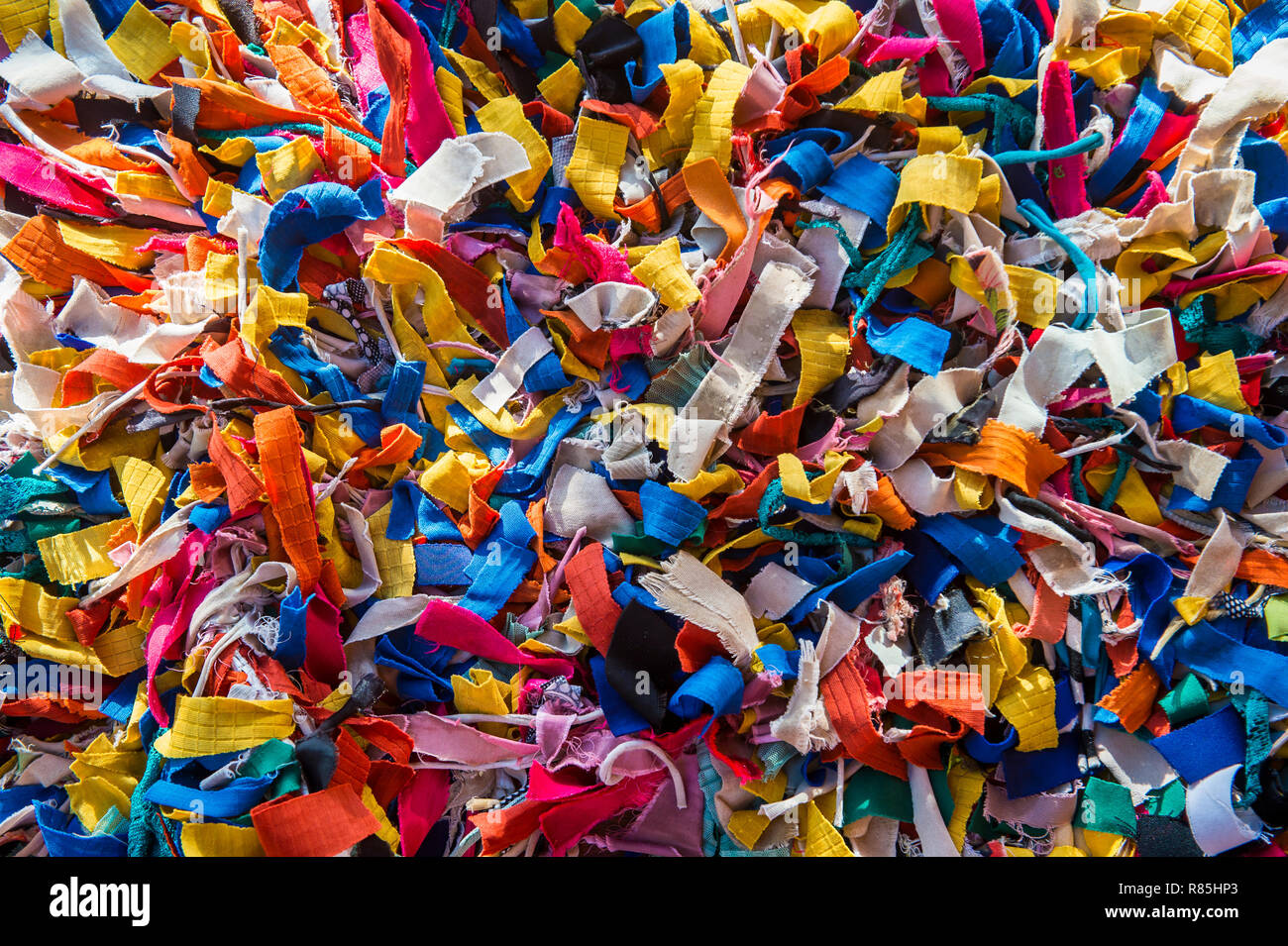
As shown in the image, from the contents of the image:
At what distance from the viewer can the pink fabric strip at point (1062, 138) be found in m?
0.91

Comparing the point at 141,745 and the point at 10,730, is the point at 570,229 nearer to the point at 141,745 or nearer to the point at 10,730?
the point at 141,745

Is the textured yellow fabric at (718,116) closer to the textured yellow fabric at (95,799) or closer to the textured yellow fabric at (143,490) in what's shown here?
the textured yellow fabric at (143,490)

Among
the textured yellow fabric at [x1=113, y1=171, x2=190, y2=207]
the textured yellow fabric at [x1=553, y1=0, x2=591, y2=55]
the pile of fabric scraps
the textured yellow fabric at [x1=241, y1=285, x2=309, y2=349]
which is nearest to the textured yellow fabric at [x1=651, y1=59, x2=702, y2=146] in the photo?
the pile of fabric scraps

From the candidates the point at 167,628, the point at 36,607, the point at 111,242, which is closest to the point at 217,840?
the point at 167,628

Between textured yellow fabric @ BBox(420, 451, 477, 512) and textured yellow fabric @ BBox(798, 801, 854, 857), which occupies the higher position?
textured yellow fabric @ BBox(420, 451, 477, 512)

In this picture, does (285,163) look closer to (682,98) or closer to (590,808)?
(682,98)

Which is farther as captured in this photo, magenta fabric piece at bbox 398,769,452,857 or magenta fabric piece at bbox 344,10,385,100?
magenta fabric piece at bbox 344,10,385,100

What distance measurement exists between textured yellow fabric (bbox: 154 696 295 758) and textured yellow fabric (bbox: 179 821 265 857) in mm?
67

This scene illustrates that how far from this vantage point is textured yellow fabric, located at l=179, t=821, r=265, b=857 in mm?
820

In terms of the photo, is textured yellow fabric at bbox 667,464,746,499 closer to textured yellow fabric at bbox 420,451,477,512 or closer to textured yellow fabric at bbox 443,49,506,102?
textured yellow fabric at bbox 420,451,477,512

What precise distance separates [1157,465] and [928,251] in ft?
1.06

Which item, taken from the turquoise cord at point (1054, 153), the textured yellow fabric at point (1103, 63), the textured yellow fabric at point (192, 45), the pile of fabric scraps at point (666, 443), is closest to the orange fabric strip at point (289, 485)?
the pile of fabric scraps at point (666, 443)

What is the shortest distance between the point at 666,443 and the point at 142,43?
2.44ft

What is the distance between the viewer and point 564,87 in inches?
38.5
